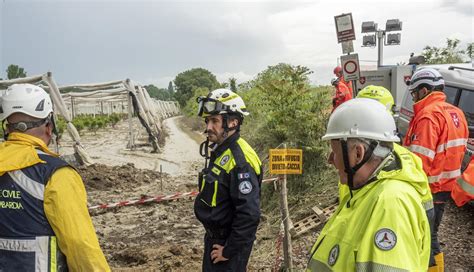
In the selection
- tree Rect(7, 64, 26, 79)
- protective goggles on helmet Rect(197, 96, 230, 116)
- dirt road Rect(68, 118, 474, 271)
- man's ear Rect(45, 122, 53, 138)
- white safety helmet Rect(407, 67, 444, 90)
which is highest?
tree Rect(7, 64, 26, 79)

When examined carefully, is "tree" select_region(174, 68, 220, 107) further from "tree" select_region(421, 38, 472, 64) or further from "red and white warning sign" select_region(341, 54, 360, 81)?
"red and white warning sign" select_region(341, 54, 360, 81)

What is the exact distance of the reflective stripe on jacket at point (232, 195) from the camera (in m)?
3.03

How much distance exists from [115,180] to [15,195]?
9833mm

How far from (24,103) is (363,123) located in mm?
1844

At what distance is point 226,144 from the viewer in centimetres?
324

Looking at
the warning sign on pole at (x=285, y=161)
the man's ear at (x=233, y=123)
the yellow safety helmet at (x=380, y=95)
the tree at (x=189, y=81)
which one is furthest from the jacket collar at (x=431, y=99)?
the tree at (x=189, y=81)

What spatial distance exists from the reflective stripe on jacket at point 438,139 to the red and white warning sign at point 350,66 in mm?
3508

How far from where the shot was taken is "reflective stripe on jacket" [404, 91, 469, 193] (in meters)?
3.86

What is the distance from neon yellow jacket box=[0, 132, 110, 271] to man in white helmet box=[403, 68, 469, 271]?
3.15 meters

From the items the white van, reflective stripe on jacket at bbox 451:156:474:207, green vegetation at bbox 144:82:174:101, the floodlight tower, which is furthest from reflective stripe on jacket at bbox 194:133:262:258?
green vegetation at bbox 144:82:174:101

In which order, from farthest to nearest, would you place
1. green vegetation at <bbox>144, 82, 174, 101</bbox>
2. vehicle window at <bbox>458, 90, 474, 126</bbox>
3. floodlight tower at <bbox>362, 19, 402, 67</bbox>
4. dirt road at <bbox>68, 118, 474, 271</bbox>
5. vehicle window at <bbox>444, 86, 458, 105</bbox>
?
green vegetation at <bbox>144, 82, 174, 101</bbox>, floodlight tower at <bbox>362, 19, 402, 67</bbox>, vehicle window at <bbox>444, 86, 458, 105</bbox>, vehicle window at <bbox>458, 90, 474, 126</bbox>, dirt road at <bbox>68, 118, 474, 271</bbox>

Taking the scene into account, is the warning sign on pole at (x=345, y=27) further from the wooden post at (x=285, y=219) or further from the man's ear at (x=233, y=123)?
the man's ear at (x=233, y=123)

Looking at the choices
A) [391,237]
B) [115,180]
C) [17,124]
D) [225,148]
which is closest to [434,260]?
[225,148]

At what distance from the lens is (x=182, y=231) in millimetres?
7645
